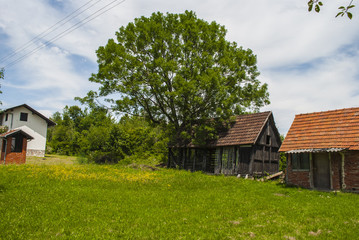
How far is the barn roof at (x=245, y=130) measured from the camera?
25.1 meters

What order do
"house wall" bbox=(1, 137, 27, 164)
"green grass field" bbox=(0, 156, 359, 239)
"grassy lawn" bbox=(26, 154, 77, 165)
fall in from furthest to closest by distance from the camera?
1. "grassy lawn" bbox=(26, 154, 77, 165)
2. "house wall" bbox=(1, 137, 27, 164)
3. "green grass field" bbox=(0, 156, 359, 239)

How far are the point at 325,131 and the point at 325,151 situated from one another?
277 cm

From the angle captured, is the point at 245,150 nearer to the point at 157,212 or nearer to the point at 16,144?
the point at 157,212

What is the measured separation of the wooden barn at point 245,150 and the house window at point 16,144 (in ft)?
59.9

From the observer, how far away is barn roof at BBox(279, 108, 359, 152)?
18547 mm

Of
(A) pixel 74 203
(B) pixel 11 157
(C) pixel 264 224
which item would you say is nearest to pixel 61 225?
(A) pixel 74 203

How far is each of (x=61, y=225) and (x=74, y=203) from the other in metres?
2.66

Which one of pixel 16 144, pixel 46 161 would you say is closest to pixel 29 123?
pixel 46 161

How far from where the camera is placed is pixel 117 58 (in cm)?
2792

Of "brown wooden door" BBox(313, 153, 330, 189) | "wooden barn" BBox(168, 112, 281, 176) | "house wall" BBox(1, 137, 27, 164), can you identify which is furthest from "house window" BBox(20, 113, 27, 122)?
"brown wooden door" BBox(313, 153, 330, 189)

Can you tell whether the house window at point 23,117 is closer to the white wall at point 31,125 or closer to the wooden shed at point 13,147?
the white wall at point 31,125

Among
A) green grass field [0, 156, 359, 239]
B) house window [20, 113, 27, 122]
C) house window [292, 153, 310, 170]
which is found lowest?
green grass field [0, 156, 359, 239]

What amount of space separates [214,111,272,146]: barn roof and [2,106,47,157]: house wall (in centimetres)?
2641

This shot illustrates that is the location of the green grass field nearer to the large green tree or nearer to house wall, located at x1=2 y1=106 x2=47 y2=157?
the large green tree
